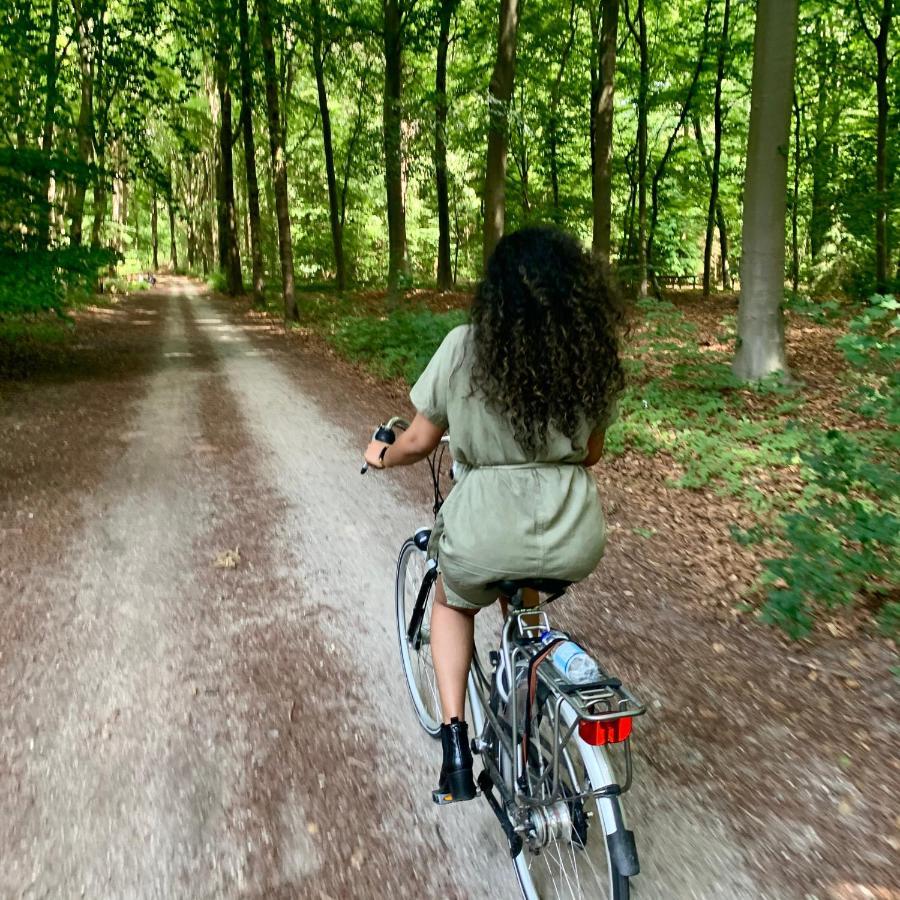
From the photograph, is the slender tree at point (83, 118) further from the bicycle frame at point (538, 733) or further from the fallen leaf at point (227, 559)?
the bicycle frame at point (538, 733)

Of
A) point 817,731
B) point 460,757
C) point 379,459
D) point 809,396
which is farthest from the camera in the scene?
point 809,396

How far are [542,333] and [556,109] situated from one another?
80.9 ft

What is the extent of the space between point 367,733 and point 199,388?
9716mm

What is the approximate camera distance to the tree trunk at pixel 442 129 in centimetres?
1612

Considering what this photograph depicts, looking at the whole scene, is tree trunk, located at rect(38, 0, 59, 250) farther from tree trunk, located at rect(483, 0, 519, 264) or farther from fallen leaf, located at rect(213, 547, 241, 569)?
fallen leaf, located at rect(213, 547, 241, 569)

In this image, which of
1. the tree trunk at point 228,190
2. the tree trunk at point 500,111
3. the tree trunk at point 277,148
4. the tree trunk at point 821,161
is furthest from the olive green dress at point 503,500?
the tree trunk at point 228,190

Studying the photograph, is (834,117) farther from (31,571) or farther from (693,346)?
(31,571)

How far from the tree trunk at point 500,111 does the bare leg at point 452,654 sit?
35.0 ft

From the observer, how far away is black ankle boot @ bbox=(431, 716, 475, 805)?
246 centimetres

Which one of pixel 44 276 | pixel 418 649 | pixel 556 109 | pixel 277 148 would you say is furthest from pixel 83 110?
pixel 418 649

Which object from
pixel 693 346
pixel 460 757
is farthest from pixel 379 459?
pixel 693 346

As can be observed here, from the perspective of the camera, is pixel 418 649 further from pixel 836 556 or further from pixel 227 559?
pixel 836 556

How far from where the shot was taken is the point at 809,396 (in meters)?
9.03

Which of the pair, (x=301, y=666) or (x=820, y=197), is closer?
(x=301, y=666)
